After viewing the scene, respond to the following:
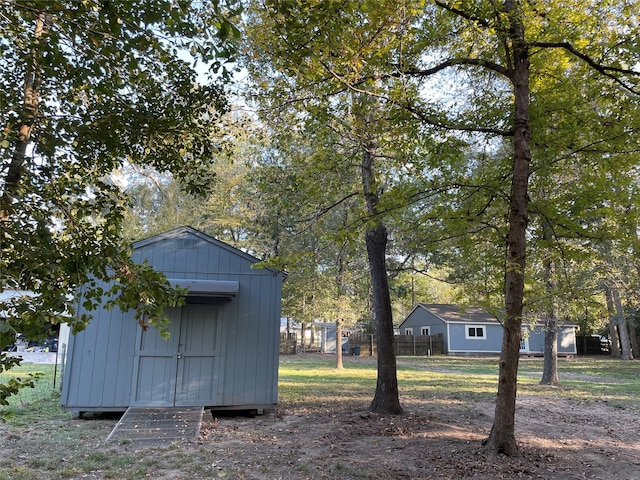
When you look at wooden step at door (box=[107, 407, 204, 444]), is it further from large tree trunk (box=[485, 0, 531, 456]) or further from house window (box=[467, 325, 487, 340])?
house window (box=[467, 325, 487, 340])

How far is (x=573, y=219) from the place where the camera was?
5664mm

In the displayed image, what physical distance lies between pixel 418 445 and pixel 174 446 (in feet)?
10.2

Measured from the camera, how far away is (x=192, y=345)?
789 centimetres

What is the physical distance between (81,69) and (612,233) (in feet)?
18.6

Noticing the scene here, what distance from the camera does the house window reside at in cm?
2950

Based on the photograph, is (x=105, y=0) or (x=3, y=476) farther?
(x=3, y=476)

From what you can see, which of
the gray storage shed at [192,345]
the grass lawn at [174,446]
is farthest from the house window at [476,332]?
the gray storage shed at [192,345]

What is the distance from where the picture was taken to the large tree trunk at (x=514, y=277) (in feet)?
16.8

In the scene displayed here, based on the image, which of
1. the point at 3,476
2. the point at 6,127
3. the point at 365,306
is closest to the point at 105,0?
the point at 6,127

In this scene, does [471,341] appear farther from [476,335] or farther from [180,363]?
[180,363]

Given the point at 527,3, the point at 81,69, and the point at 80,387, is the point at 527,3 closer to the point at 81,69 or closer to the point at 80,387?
the point at 81,69

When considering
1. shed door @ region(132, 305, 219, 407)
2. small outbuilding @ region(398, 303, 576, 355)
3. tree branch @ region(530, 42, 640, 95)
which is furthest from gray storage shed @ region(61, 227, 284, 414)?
small outbuilding @ region(398, 303, 576, 355)

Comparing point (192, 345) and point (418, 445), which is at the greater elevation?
point (192, 345)

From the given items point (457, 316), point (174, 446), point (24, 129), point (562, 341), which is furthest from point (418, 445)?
point (562, 341)
